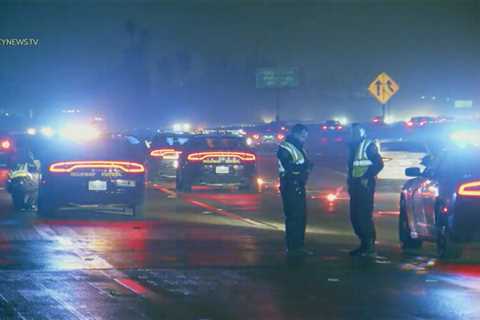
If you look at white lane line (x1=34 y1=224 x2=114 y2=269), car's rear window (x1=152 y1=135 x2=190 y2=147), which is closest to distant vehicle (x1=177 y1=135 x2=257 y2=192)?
car's rear window (x1=152 y1=135 x2=190 y2=147)

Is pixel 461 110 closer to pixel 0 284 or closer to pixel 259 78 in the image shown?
pixel 259 78

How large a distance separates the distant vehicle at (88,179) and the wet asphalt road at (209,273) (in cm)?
36

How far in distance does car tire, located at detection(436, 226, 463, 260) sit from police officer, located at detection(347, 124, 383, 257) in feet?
2.97

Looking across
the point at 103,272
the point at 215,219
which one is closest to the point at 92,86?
the point at 215,219

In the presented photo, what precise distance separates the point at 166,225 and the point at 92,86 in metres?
103

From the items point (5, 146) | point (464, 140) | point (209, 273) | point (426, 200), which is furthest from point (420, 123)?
point (209, 273)

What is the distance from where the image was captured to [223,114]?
120625 millimetres

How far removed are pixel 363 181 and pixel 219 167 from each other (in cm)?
1342

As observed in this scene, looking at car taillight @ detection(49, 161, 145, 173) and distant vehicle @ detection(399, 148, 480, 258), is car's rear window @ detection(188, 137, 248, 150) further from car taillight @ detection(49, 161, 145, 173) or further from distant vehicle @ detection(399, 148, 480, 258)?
distant vehicle @ detection(399, 148, 480, 258)

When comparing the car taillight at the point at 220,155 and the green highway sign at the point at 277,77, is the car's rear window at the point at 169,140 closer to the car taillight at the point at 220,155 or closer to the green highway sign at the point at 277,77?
the car taillight at the point at 220,155

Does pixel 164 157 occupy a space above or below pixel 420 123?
below

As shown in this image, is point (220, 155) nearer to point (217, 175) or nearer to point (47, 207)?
point (217, 175)

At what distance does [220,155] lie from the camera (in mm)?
28719

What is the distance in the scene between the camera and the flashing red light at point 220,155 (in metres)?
28.7
